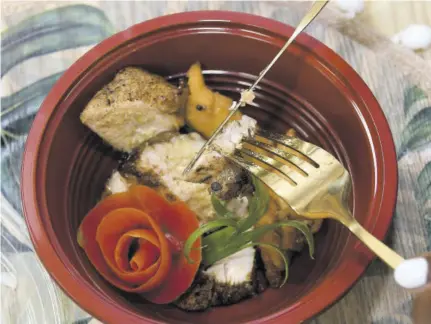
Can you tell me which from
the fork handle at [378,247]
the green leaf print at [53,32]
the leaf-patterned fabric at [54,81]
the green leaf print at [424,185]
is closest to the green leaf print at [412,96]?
the leaf-patterned fabric at [54,81]

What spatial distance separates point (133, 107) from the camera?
104 cm

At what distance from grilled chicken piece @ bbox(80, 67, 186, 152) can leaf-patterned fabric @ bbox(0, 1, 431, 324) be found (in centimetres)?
28

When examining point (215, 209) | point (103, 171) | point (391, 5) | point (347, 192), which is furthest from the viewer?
point (391, 5)

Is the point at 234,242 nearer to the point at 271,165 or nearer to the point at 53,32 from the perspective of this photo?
the point at 271,165

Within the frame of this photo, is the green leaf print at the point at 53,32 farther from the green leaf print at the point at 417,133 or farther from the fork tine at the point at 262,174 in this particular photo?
the green leaf print at the point at 417,133

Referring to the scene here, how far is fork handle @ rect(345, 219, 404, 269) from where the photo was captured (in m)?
0.75

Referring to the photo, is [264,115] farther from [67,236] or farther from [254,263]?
[67,236]

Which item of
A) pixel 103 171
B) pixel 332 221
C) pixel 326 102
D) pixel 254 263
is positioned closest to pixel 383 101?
pixel 326 102

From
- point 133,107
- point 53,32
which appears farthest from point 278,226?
point 53,32

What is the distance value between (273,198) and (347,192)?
0.53ft

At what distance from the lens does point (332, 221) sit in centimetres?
103

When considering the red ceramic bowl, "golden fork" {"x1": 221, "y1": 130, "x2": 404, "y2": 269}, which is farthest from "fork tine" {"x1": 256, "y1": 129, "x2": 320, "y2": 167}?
the red ceramic bowl

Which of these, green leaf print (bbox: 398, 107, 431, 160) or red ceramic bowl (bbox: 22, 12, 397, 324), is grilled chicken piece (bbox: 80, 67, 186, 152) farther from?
green leaf print (bbox: 398, 107, 431, 160)

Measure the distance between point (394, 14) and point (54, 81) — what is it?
0.88 meters
